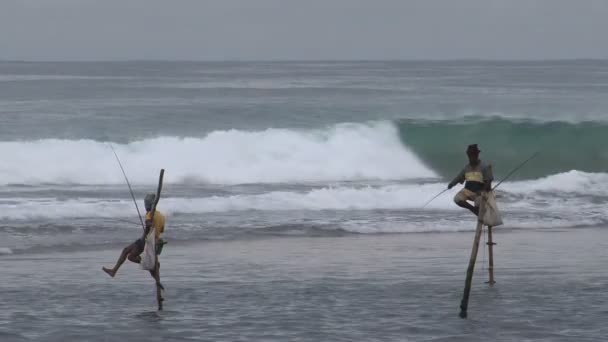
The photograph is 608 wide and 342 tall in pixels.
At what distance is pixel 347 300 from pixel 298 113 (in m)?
37.1

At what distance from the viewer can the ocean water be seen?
2339 centimetres

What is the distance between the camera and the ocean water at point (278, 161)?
2339 centimetres

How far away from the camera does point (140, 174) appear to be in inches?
1452

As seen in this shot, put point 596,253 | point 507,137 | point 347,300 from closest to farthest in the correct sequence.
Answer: point 347,300, point 596,253, point 507,137

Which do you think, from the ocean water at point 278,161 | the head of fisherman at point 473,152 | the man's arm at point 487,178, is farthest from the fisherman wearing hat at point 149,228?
the man's arm at point 487,178

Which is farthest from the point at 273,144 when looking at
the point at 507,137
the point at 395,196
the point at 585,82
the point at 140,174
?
the point at 585,82

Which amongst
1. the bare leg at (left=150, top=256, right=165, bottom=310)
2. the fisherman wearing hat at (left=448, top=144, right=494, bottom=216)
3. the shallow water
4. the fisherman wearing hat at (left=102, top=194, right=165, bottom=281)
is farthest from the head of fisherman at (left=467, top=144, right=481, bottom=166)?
the bare leg at (left=150, top=256, right=165, bottom=310)

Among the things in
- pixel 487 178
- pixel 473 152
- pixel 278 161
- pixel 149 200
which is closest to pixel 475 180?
pixel 487 178

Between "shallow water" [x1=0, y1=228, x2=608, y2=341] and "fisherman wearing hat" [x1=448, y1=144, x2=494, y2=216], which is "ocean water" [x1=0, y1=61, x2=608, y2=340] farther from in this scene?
"fisherman wearing hat" [x1=448, y1=144, x2=494, y2=216]

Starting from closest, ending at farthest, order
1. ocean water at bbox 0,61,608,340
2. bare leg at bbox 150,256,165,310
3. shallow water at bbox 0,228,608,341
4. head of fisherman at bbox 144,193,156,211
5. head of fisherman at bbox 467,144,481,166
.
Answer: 1. shallow water at bbox 0,228,608,341
2. head of fisherman at bbox 144,193,156,211
3. bare leg at bbox 150,256,165,310
4. head of fisherman at bbox 467,144,481,166
5. ocean water at bbox 0,61,608,340

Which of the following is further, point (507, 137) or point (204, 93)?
point (204, 93)

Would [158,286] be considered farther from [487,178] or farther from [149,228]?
[487,178]

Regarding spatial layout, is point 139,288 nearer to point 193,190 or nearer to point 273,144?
point 193,190

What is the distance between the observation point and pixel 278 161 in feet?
125
